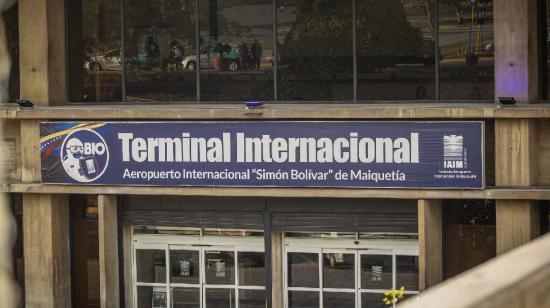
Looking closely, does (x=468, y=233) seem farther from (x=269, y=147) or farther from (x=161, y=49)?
(x=161, y=49)

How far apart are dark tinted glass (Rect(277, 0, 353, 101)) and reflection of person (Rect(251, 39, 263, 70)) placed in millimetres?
345

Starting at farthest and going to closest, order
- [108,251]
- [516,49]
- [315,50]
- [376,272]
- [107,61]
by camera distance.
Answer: [107,61] → [108,251] → [376,272] → [315,50] → [516,49]

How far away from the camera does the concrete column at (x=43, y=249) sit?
1773cm

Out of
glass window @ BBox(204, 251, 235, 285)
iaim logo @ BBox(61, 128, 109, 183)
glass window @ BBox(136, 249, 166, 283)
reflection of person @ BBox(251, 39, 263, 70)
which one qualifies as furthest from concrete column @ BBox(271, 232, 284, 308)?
iaim logo @ BBox(61, 128, 109, 183)

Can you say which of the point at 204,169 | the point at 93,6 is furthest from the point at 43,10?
the point at 204,169

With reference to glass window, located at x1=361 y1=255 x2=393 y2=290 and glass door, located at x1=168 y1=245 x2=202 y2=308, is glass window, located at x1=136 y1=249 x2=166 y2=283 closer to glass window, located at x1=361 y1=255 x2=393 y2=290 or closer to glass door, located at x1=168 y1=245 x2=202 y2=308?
glass door, located at x1=168 y1=245 x2=202 y2=308

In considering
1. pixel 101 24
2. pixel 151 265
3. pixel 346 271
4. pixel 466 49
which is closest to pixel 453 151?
pixel 466 49

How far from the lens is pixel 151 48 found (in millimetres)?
17547

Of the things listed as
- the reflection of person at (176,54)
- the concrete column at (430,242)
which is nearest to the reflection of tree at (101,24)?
the reflection of person at (176,54)

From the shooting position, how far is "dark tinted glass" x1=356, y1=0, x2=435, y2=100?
1628 cm

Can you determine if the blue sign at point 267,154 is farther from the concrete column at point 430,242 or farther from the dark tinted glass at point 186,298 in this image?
Result: the dark tinted glass at point 186,298

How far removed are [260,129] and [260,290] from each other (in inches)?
114

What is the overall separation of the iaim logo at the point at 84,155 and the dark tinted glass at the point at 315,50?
331cm

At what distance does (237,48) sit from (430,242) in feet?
15.2
